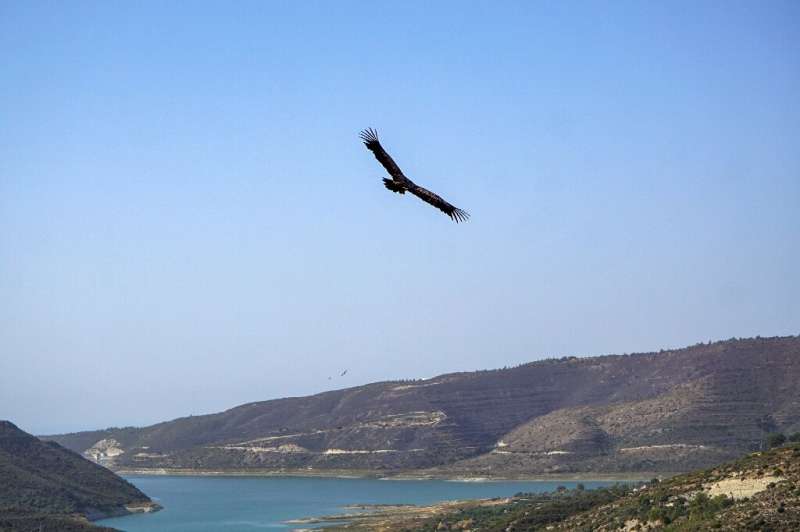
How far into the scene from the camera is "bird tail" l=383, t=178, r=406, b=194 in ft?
73.2

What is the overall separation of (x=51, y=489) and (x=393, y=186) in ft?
330

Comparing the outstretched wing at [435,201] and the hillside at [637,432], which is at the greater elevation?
the hillside at [637,432]

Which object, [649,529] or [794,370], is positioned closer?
[649,529]

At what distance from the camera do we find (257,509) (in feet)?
423

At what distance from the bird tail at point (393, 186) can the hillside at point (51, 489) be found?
74530mm

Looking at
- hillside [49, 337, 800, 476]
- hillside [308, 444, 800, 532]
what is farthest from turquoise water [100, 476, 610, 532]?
hillside [308, 444, 800, 532]

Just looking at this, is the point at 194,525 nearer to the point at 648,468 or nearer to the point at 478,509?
the point at 478,509

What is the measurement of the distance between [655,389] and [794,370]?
933 inches

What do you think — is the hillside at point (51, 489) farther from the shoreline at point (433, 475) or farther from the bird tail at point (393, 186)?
the bird tail at point (393, 186)

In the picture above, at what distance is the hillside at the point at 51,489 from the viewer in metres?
94.8

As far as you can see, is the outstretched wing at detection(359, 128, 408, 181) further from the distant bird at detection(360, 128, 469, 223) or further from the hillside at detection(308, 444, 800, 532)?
the hillside at detection(308, 444, 800, 532)

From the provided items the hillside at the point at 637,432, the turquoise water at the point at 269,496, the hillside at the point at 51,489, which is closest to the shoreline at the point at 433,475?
the hillside at the point at 637,432

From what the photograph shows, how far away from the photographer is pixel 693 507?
56.5 m

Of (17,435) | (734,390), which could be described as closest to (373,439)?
(734,390)
